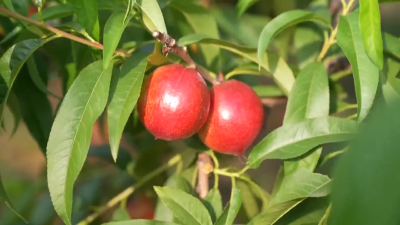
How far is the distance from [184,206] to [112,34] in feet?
0.72

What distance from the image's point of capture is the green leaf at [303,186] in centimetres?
53

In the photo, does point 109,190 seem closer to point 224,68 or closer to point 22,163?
point 224,68

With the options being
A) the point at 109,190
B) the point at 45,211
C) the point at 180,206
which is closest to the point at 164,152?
the point at 109,190

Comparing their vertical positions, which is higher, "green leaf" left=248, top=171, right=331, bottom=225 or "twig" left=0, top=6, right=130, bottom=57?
"twig" left=0, top=6, right=130, bottom=57

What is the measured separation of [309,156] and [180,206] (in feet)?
0.56

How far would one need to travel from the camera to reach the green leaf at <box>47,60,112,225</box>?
1.75ft

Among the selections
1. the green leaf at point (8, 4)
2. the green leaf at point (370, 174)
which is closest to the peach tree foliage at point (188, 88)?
the green leaf at point (8, 4)

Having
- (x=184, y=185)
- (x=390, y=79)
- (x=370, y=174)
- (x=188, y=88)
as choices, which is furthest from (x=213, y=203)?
(x=370, y=174)

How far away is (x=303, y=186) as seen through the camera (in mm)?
544

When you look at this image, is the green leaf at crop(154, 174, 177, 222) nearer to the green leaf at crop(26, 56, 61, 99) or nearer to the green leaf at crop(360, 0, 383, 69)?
the green leaf at crop(26, 56, 61, 99)

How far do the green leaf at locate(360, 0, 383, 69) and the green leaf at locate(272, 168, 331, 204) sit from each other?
142 millimetres

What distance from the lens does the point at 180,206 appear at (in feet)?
1.92

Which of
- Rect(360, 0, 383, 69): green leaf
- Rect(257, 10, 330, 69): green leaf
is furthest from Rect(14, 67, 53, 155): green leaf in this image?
Rect(360, 0, 383, 69): green leaf

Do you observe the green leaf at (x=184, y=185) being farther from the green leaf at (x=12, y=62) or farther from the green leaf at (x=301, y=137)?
the green leaf at (x=12, y=62)
